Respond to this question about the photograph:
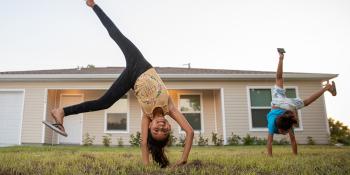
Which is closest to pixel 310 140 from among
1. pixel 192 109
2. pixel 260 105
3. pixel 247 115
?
pixel 260 105

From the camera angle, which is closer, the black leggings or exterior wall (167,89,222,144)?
the black leggings

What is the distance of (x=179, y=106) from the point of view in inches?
491

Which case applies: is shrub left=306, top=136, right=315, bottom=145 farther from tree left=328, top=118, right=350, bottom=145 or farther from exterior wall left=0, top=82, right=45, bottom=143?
exterior wall left=0, top=82, right=45, bottom=143

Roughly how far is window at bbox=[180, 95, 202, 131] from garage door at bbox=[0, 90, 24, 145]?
6948mm

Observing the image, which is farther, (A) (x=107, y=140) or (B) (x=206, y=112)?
(B) (x=206, y=112)

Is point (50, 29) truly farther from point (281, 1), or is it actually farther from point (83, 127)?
point (281, 1)

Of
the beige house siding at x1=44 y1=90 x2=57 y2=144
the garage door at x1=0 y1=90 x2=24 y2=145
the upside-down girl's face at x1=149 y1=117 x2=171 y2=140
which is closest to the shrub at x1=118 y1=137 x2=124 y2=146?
the beige house siding at x1=44 y1=90 x2=57 y2=144

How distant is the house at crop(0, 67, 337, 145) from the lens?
11.6 m

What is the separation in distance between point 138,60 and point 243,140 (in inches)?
339

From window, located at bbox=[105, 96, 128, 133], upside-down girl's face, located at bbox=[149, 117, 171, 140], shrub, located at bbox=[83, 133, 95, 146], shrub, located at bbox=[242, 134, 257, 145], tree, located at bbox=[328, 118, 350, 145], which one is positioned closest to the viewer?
upside-down girl's face, located at bbox=[149, 117, 171, 140]

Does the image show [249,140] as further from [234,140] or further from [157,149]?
[157,149]

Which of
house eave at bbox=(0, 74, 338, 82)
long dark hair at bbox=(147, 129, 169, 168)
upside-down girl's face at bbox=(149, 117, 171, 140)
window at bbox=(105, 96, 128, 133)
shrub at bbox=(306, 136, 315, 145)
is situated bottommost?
shrub at bbox=(306, 136, 315, 145)

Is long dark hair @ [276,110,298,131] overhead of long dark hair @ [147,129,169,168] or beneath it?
overhead

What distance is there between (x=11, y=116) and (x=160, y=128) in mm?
10967
